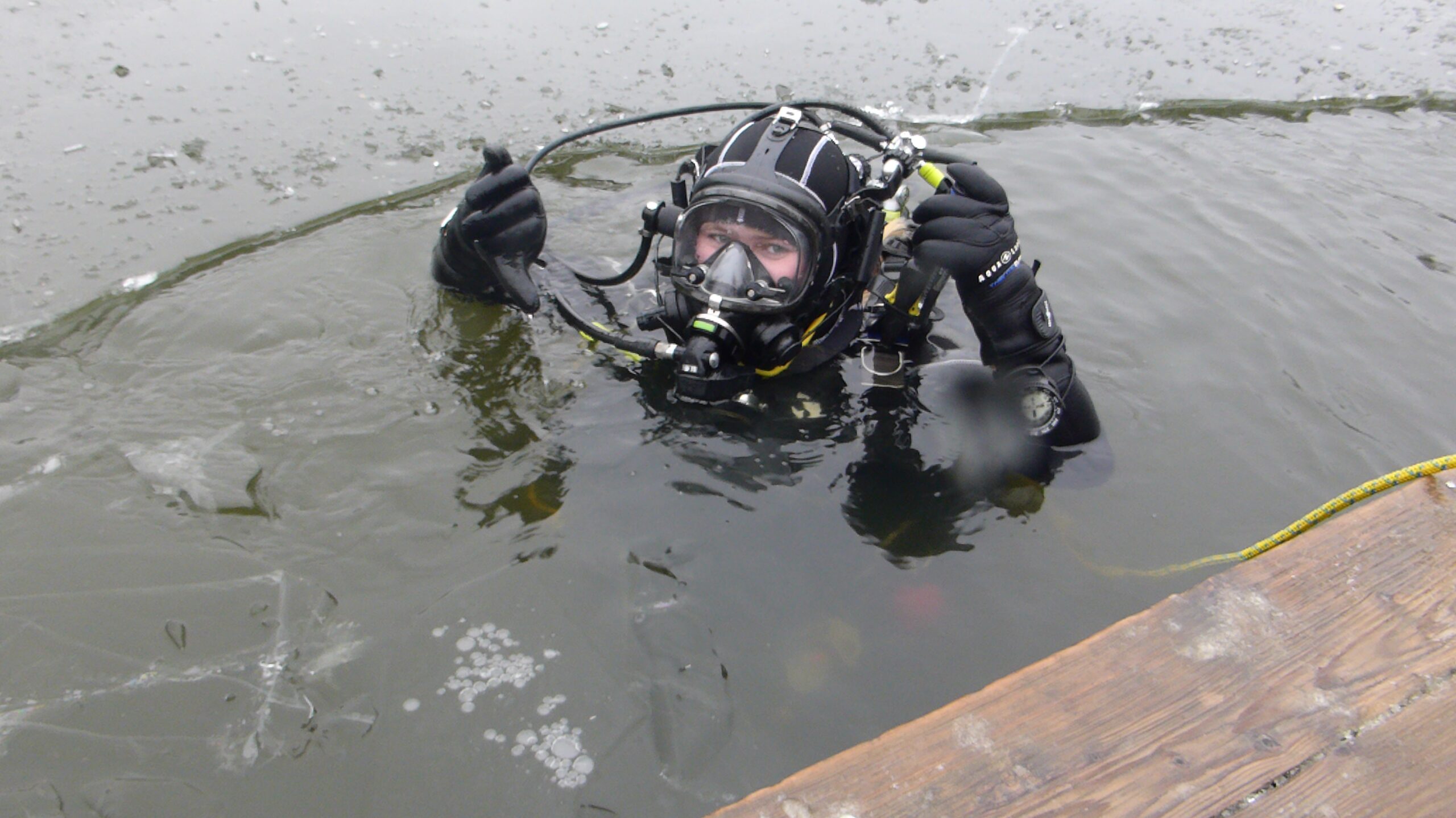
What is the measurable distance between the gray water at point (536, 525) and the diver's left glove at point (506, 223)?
18.6 inches

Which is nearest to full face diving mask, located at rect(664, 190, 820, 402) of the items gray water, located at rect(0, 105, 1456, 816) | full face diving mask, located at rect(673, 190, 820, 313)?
full face diving mask, located at rect(673, 190, 820, 313)

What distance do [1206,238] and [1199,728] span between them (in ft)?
13.8

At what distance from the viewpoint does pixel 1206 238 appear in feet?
16.5

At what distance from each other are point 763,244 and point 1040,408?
122 centimetres

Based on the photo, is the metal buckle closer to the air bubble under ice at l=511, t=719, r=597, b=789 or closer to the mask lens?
the mask lens

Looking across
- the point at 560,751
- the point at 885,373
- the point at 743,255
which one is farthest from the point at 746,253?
the point at 560,751

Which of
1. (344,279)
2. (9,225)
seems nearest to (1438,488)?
(344,279)

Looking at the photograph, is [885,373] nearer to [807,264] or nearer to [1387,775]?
[807,264]

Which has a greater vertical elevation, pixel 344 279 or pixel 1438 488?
pixel 1438 488

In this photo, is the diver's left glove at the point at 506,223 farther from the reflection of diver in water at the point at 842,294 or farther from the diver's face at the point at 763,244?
the diver's face at the point at 763,244

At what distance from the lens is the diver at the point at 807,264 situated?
115 inches

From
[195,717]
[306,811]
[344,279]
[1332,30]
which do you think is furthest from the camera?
[1332,30]

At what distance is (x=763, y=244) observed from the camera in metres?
3.17

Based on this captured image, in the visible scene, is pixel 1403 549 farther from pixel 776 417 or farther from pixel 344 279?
pixel 344 279
